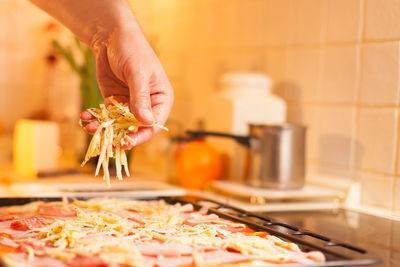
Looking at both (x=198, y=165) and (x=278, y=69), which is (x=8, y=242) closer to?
(x=198, y=165)

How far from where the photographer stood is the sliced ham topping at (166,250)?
2.73ft

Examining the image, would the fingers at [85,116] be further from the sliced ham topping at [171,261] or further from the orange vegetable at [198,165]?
the orange vegetable at [198,165]

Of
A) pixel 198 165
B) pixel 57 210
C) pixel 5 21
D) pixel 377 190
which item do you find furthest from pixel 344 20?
pixel 5 21

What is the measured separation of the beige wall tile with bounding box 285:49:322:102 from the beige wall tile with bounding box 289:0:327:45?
4 cm

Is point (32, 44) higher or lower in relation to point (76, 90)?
higher

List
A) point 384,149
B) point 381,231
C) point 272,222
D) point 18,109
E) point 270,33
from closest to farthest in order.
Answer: point 272,222, point 381,231, point 384,149, point 270,33, point 18,109

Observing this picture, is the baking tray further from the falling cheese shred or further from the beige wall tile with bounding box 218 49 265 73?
the beige wall tile with bounding box 218 49 265 73

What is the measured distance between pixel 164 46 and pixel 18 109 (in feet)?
2.54

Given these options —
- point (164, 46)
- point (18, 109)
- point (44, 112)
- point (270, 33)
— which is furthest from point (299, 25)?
point (18, 109)

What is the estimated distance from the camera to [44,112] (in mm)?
2525

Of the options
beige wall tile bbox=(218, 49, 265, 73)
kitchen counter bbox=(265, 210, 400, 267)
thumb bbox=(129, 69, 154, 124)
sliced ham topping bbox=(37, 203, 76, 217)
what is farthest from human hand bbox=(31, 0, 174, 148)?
beige wall tile bbox=(218, 49, 265, 73)

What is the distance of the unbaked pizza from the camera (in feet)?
2.62

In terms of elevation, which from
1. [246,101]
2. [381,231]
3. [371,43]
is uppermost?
[371,43]

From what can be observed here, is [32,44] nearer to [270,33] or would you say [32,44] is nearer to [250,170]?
[270,33]
